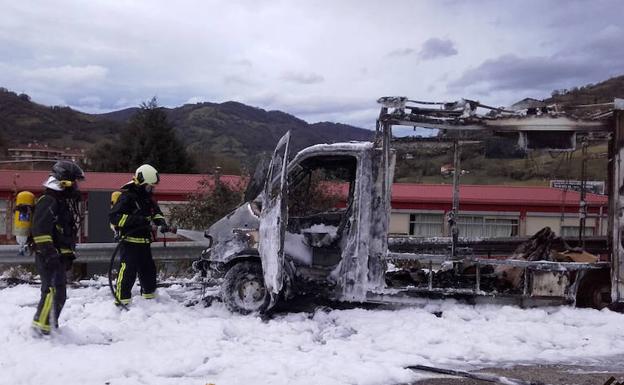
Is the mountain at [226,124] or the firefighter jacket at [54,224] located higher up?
the mountain at [226,124]

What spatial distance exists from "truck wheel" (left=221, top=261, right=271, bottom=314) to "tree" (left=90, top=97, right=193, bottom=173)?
23.4 metres

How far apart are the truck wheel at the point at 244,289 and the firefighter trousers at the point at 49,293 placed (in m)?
Answer: 2.04

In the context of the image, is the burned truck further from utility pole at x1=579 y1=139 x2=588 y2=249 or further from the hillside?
the hillside

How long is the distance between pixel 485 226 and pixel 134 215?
8.64 meters

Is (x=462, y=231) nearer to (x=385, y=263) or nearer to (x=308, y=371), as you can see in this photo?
(x=385, y=263)

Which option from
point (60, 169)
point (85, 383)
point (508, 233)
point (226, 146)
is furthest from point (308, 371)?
point (226, 146)

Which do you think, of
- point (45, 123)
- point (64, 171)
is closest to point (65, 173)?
point (64, 171)

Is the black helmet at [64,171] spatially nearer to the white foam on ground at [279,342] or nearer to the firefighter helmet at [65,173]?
the firefighter helmet at [65,173]

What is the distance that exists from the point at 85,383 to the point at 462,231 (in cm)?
1061

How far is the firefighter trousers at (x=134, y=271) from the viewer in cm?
743

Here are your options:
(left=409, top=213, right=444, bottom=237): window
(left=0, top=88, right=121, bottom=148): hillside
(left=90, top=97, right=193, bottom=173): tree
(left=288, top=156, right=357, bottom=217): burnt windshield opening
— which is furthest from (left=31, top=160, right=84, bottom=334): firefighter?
(left=0, top=88, right=121, bottom=148): hillside

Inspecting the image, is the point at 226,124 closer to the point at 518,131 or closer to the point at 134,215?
the point at 134,215

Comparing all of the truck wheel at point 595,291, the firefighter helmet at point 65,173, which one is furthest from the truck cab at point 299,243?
the truck wheel at point 595,291

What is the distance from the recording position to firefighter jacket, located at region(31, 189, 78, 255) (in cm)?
A: 586
